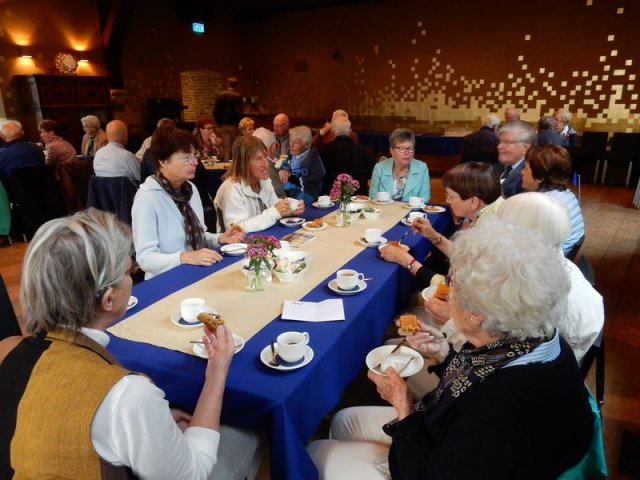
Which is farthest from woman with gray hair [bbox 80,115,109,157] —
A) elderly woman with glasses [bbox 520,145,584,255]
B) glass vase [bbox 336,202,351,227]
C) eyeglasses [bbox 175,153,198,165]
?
elderly woman with glasses [bbox 520,145,584,255]

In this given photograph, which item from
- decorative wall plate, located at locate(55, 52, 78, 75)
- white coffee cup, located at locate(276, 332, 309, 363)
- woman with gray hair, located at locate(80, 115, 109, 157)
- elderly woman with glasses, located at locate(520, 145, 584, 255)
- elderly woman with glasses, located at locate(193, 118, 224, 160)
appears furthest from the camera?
decorative wall plate, located at locate(55, 52, 78, 75)

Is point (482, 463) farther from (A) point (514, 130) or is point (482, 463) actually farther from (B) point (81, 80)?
(B) point (81, 80)

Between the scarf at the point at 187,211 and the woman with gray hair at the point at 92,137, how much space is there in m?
4.74

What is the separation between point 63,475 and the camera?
2.93 ft

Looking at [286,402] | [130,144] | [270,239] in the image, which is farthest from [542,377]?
[130,144]

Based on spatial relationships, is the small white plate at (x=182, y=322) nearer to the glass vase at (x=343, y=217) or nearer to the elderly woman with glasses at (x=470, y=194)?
the elderly woman with glasses at (x=470, y=194)

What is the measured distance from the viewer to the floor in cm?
232

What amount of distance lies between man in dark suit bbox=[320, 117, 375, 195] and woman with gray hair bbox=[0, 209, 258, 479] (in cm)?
372

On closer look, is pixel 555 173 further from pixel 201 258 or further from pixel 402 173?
pixel 201 258

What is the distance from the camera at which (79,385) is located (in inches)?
35.3

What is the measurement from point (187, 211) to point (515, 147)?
270 centimetres

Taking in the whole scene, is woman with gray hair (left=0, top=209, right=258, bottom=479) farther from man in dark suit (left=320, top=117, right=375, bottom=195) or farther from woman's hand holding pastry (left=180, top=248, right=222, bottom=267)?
man in dark suit (left=320, top=117, right=375, bottom=195)

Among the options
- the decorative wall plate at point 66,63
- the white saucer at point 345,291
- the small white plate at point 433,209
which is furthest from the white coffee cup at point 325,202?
the decorative wall plate at point 66,63

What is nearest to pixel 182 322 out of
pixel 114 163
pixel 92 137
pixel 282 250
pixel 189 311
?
pixel 189 311
